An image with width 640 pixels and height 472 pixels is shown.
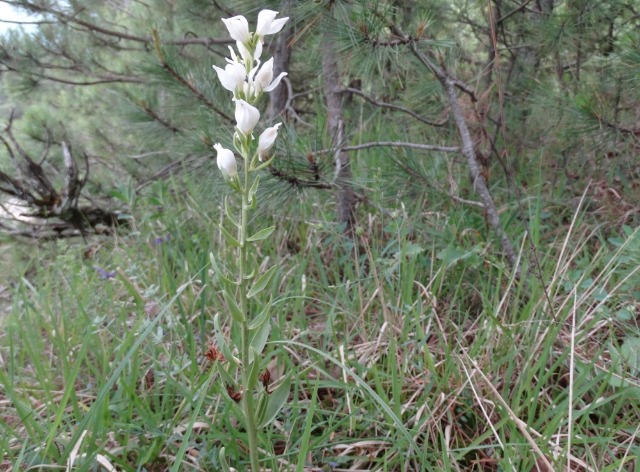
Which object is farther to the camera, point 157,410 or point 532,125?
point 532,125

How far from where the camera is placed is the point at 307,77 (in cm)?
311

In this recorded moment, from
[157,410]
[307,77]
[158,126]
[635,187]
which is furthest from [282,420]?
[307,77]

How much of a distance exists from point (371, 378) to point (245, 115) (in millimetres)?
722

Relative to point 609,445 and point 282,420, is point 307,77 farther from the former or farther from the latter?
point 609,445

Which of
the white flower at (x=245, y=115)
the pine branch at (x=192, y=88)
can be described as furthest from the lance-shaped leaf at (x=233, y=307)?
the pine branch at (x=192, y=88)

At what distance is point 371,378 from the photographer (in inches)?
47.8

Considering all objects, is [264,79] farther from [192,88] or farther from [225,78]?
[192,88]

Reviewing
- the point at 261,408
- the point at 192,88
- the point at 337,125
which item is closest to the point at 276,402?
the point at 261,408

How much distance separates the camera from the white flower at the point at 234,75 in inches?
30.8

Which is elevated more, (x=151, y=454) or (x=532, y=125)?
(x=532, y=125)

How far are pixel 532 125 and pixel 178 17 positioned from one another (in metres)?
2.18

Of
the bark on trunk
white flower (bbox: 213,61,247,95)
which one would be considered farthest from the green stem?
the bark on trunk

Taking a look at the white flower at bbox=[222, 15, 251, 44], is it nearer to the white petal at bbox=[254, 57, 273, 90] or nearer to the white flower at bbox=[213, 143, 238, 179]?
the white petal at bbox=[254, 57, 273, 90]

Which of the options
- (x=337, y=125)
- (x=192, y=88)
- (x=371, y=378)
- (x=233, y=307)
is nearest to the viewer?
(x=233, y=307)
